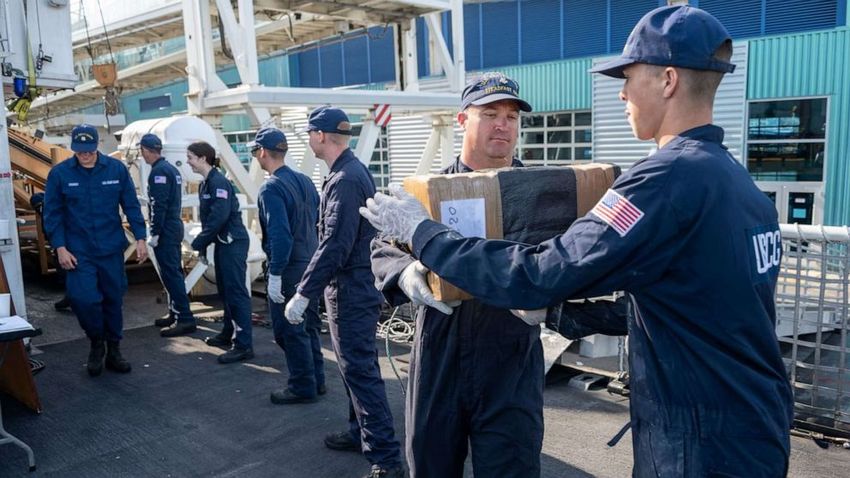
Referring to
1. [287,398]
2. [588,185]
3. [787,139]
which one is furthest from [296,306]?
[787,139]

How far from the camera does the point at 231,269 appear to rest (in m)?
5.97

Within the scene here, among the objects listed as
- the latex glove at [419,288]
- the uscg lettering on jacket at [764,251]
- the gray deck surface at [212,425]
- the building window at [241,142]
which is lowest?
the gray deck surface at [212,425]

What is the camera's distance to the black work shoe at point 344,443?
3953mm

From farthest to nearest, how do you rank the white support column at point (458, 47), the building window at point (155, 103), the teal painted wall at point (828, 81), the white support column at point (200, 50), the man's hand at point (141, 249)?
the building window at point (155, 103)
the teal painted wall at point (828, 81)
the white support column at point (458, 47)
the white support column at point (200, 50)
the man's hand at point (141, 249)

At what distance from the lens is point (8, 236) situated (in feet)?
17.2

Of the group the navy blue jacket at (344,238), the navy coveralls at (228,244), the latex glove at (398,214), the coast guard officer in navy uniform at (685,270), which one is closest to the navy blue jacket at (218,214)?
the navy coveralls at (228,244)

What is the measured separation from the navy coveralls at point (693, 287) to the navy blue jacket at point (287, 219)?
3177 mm

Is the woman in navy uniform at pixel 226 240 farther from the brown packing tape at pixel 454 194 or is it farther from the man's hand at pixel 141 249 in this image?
the brown packing tape at pixel 454 194

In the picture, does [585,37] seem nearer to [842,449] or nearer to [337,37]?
[337,37]

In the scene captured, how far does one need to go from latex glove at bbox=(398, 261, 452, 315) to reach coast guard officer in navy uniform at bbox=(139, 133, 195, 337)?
5.25 m

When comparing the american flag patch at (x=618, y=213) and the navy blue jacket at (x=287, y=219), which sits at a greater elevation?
the american flag patch at (x=618, y=213)

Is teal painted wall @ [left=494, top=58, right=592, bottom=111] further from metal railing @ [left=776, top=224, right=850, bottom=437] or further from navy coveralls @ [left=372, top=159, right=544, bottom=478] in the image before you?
navy coveralls @ [left=372, top=159, right=544, bottom=478]

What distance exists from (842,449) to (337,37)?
8850mm

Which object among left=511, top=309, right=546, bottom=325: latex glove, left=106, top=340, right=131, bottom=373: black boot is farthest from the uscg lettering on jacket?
left=106, top=340, right=131, bottom=373: black boot
